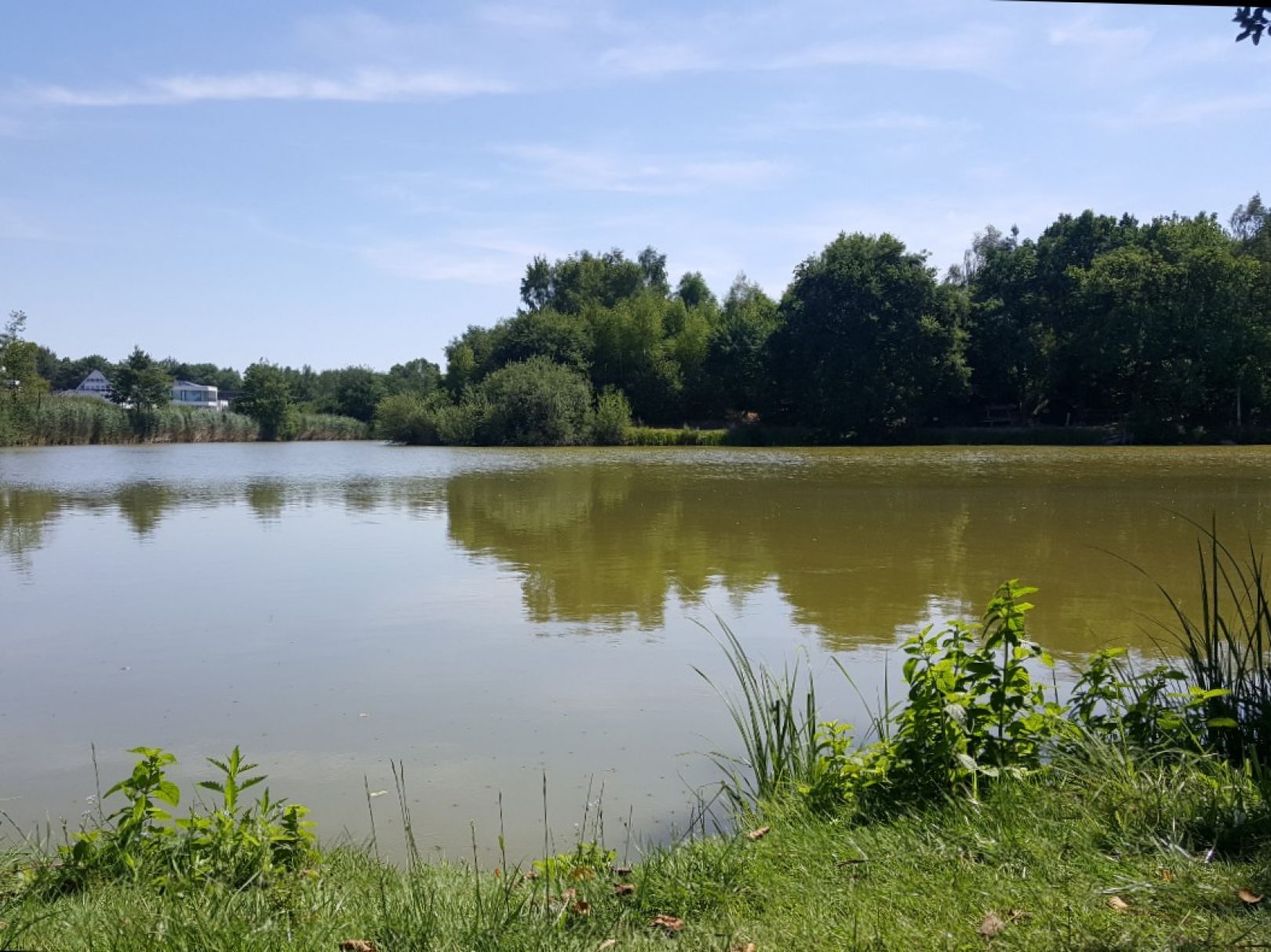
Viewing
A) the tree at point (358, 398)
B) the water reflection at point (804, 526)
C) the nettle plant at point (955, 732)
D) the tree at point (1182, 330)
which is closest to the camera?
the nettle plant at point (955, 732)

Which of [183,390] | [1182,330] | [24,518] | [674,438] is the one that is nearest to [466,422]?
[674,438]

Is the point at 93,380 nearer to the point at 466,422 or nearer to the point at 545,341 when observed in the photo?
the point at 545,341

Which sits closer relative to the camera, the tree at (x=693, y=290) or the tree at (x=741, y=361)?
the tree at (x=741, y=361)

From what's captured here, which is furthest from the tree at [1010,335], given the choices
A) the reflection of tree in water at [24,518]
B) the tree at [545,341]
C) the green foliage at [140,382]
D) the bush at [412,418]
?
the green foliage at [140,382]

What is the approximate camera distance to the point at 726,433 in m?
53.2

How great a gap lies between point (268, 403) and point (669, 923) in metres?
74.3

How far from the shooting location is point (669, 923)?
3088 mm

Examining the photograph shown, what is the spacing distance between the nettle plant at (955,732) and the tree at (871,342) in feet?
150

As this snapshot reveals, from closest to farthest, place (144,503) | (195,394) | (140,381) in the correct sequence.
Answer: (144,503) < (140,381) < (195,394)

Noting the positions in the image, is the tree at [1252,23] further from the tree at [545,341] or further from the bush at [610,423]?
the tree at [545,341]

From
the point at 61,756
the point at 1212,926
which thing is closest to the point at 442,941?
the point at 1212,926

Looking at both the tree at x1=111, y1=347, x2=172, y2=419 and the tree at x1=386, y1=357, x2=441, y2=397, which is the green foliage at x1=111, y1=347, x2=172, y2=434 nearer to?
the tree at x1=111, y1=347, x2=172, y2=419

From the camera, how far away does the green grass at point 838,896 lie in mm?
2832

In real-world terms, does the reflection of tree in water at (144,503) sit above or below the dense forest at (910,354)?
below
